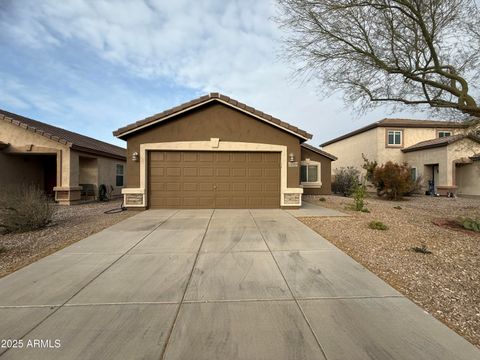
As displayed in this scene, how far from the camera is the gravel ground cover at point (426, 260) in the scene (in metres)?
3.52

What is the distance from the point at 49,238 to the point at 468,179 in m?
25.5

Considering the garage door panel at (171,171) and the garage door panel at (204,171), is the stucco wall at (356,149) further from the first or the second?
the garage door panel at (171,171)

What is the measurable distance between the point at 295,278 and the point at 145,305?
2.27 meters

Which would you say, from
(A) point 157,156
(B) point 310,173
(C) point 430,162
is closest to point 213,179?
(A) point 157,156

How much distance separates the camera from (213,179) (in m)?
11.8

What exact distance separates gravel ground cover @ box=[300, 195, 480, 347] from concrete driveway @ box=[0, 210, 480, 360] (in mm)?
304

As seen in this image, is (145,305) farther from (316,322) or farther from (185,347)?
(316,322)

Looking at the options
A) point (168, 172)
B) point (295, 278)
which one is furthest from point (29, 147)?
point (295, 278)

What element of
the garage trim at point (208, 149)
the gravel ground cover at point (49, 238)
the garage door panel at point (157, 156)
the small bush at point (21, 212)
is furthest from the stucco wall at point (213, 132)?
the small bush at point (21, 212)

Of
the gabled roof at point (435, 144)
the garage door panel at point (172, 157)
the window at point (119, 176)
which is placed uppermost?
the gabled roof at point (435, 144)

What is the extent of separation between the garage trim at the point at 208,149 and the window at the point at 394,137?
51.3ft

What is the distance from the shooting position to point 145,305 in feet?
11.5

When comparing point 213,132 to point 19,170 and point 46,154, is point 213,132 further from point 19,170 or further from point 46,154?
point 19,170

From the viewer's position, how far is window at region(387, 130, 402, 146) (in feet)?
76.2
